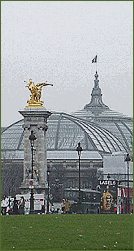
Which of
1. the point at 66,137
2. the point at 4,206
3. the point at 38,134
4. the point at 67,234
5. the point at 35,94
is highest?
the point at 66,137

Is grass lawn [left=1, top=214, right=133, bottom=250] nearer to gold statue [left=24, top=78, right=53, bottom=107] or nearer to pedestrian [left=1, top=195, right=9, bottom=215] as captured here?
pedestrian [left=1, top=195, right=9, bottom=215]

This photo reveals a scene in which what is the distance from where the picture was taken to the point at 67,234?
73.6 feet

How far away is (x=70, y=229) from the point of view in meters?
23.9

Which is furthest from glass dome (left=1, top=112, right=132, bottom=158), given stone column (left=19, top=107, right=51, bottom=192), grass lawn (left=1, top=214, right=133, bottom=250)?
grass lawn (left=1, top=214, right=133, bottom=250)

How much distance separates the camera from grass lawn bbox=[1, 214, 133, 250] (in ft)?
65.8

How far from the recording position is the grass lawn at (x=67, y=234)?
789 inches

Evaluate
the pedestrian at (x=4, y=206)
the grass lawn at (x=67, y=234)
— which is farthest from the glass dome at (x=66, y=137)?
the grass lawn at (x=67, y=234)

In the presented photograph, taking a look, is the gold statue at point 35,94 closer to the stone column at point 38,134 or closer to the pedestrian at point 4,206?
the stone column at point 38,134

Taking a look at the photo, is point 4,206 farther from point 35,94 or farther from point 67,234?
point 67,234


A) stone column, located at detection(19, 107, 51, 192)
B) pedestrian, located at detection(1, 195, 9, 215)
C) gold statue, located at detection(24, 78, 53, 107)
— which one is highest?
gold statue, located at detection(24, 78, 53, 107)

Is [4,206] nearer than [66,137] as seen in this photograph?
Yes

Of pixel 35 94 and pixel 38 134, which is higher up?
pixel 35 94

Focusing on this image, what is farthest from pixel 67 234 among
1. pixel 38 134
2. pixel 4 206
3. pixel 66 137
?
pixel 66 137

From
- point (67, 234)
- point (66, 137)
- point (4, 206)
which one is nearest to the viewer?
point (67, 234)
